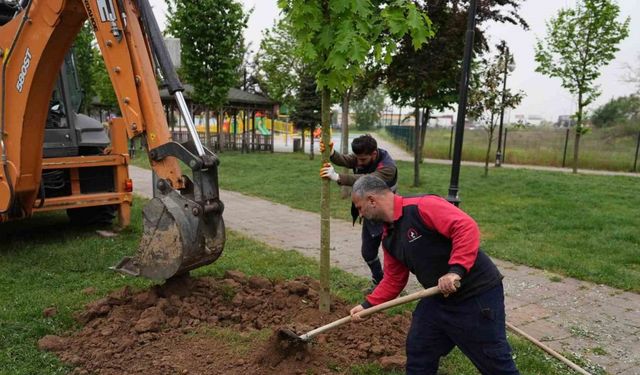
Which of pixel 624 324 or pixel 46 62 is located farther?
pixel 46 62

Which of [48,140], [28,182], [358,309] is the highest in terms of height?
[48,140]

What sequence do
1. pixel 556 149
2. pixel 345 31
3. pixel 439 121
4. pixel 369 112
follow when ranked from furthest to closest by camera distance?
pixel 369 112 < pixel 439 121 < pixel 556 149 < pixel 345 31

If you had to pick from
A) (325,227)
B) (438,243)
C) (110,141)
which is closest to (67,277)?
(110,141)

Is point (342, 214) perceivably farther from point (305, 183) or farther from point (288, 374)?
point (288, 374)

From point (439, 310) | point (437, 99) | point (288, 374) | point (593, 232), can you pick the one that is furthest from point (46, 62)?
point (437, 99)

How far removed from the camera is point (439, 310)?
3035mm

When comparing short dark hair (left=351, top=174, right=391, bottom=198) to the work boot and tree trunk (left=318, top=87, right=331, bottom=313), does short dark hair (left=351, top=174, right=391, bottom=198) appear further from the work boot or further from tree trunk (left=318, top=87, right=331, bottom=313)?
the work boot

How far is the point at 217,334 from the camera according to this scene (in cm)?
425

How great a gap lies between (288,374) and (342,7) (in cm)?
268

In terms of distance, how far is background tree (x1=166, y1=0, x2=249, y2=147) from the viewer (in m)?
19.1

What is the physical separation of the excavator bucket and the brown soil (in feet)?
1.70

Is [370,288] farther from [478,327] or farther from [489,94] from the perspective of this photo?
[489,94]

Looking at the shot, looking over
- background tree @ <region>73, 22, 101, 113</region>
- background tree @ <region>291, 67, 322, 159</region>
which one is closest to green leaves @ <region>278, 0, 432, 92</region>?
background tree @ <region>291, 67, 322, 159</region>

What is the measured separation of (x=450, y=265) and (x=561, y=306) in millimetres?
3231
